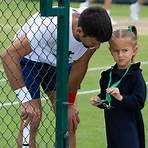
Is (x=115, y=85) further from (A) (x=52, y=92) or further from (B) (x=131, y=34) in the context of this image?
(A) (x=52, y=92)

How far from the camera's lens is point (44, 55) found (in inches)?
227

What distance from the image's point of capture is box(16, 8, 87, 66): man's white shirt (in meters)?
5.34

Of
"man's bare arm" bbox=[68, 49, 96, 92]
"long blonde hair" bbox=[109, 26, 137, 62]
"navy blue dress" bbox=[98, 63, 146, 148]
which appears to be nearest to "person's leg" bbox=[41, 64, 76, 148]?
"man's bare arm" bbox=[68, 49, 96, 92]

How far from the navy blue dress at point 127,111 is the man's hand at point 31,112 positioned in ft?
1.99

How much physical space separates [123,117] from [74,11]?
0.88m

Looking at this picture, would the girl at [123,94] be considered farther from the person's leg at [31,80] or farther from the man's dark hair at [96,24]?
the person's leg at [31,80]

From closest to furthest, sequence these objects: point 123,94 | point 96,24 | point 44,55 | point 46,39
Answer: point 96,24
point 123,94
point 46,39
point 44,55

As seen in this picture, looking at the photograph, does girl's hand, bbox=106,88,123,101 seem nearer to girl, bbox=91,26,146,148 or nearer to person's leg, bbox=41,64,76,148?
girl, bbox=91,26,146,148

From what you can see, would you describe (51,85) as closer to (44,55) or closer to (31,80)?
(31,80)

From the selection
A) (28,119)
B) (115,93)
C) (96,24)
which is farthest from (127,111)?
(28,119)

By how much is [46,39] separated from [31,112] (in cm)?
58

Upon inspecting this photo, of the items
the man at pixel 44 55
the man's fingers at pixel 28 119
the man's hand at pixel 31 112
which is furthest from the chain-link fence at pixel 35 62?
the man's fingers at pixel 28 119

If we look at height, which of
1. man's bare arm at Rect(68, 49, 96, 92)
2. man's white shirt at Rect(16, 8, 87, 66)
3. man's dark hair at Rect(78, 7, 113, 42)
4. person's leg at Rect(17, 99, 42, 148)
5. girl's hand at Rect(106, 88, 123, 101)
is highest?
man's dark hair at Rect(78, 7, 113, 42)

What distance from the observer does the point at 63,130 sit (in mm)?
4977
